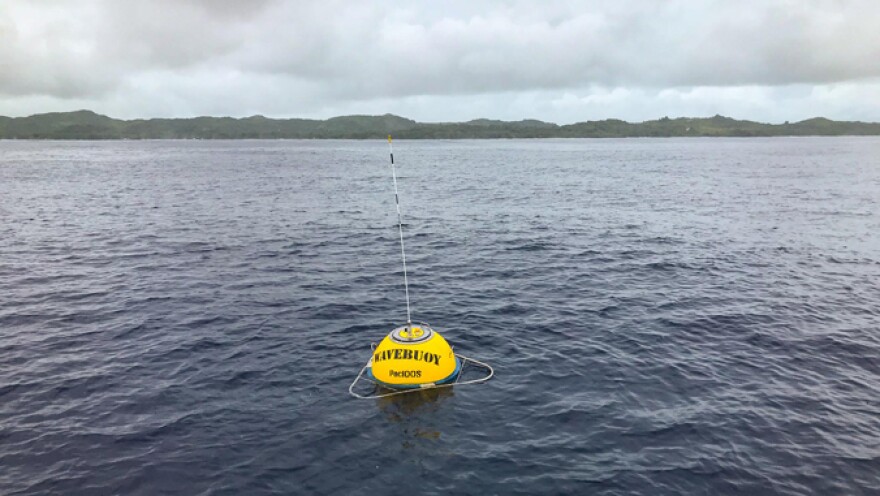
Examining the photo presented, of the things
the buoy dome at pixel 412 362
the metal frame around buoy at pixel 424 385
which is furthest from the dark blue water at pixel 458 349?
the buoy dome at pixel 412 362

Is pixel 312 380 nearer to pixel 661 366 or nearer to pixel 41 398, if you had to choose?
pixel 41 398

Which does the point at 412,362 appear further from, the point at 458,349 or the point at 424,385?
the point at 458,349

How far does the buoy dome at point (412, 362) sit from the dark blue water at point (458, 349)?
75 cm

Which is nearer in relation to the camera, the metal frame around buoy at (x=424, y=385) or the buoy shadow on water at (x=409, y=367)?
the buoy shadow on water at (x=409, y=367)

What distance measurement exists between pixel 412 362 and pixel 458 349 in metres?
4.65

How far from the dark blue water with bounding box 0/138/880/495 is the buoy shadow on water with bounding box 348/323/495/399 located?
0.60 m

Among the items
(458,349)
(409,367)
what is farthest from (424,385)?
(458,349)

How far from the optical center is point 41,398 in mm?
19562

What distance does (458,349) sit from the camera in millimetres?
23938

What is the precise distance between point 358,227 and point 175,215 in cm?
2149

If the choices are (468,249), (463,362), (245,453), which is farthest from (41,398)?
(468,249)

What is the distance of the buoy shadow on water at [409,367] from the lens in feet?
64.6

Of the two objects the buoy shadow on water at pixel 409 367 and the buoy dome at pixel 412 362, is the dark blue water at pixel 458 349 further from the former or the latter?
the buoy dome at pixel 412 362

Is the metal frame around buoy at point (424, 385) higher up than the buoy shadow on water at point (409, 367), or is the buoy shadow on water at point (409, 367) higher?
the buoy shadow on water at point (409, 367)
